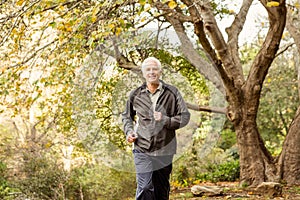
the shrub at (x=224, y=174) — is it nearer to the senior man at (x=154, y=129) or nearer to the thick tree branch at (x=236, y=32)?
the thick tree branch at (x=236, y=32)

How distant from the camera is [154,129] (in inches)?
163

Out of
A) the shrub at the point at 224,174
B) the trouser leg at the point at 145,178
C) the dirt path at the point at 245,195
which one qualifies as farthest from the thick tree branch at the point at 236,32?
the trouser leg at the point at 145,178

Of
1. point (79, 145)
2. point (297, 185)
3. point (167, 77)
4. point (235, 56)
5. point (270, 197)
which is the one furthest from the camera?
point (79, 145)

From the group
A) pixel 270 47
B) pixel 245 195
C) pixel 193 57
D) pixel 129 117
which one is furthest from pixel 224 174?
pixel 129 117

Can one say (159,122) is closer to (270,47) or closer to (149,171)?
(149,171)

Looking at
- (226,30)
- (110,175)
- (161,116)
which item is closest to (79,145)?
(110,175)

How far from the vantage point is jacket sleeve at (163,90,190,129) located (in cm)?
412

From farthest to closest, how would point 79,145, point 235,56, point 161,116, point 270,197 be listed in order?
point 79,145
point 235,56
point 270,197
point 161,116

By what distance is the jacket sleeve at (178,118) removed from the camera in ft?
13.5

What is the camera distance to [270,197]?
6742 mm

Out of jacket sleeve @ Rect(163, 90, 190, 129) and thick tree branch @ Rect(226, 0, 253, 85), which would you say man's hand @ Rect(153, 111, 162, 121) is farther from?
thick tree branch @ Rect(226, 0, 253, 85)

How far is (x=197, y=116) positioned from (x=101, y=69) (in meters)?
1.61

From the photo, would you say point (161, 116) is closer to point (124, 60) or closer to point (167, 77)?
point (167, 77)

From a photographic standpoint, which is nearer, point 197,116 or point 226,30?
point 197,116
